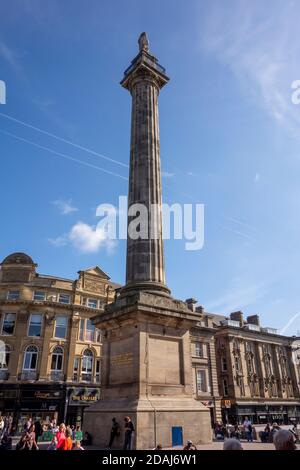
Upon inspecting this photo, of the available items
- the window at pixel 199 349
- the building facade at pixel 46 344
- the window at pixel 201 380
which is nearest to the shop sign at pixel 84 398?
the building facade at pixel 46 344

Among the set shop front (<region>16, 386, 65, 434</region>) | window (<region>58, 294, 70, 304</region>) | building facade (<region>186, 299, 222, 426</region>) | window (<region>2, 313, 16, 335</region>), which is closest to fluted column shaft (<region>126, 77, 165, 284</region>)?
shop front (<region>16, 386, 65, 434</region>)

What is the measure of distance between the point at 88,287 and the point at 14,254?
9.59 m

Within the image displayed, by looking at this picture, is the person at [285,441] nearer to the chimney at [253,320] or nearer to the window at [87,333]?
the window at [87,333]

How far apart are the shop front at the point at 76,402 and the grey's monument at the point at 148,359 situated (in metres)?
25.1

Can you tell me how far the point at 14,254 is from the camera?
129 feet

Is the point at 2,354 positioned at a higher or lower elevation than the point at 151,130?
lower

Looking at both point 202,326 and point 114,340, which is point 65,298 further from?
point 114,340

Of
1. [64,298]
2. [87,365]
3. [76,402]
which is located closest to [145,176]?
[64,298]

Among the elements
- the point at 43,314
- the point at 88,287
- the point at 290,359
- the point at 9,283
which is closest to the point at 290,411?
the point at 290,359

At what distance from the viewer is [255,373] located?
166 feet

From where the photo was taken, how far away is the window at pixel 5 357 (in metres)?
33.2

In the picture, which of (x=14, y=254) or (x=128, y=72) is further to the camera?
(x=14, y=254)

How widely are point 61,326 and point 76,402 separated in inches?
316
